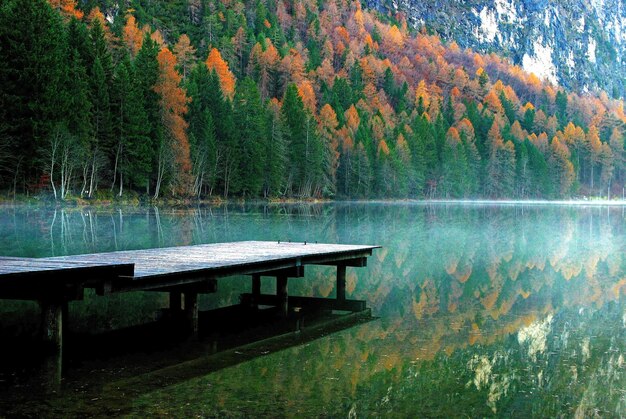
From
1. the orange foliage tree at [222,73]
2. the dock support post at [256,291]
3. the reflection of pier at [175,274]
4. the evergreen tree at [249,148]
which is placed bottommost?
the dock support post at [256,291]

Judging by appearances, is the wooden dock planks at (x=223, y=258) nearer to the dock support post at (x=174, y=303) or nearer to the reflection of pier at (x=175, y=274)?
the reflection of pier at (x=175, y=274)

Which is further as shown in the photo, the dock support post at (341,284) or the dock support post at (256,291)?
the dock support post at (341,284)

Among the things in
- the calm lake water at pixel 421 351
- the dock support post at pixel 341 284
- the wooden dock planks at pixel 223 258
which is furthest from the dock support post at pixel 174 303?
the dock support post at pixel 341 284

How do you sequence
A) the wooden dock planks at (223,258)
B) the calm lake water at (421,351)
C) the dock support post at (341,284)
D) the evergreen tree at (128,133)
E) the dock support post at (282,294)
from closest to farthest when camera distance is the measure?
the calm lake water at (421,351) < the wooden dock planks at (223,258) < the dock support post at (282,294) < the dock support post at (341,284) < the evergreen tree at (128,133)

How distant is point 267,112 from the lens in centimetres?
8894

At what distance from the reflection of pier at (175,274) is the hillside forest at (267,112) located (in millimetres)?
36592

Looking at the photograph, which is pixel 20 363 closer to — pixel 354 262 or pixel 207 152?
pixel 354 262

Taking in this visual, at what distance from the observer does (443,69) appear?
17338cm

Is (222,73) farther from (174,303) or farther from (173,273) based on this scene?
(173,273)

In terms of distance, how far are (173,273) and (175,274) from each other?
6.0 inches

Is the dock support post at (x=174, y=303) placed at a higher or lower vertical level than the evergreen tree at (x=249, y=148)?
lower

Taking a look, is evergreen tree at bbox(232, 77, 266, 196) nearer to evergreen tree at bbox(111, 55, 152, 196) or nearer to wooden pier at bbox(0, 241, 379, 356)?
evergreen tree at bbox(111, 55, 152, 196)

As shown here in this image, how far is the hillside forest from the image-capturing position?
2142 inches

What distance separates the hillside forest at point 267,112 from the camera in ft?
178
